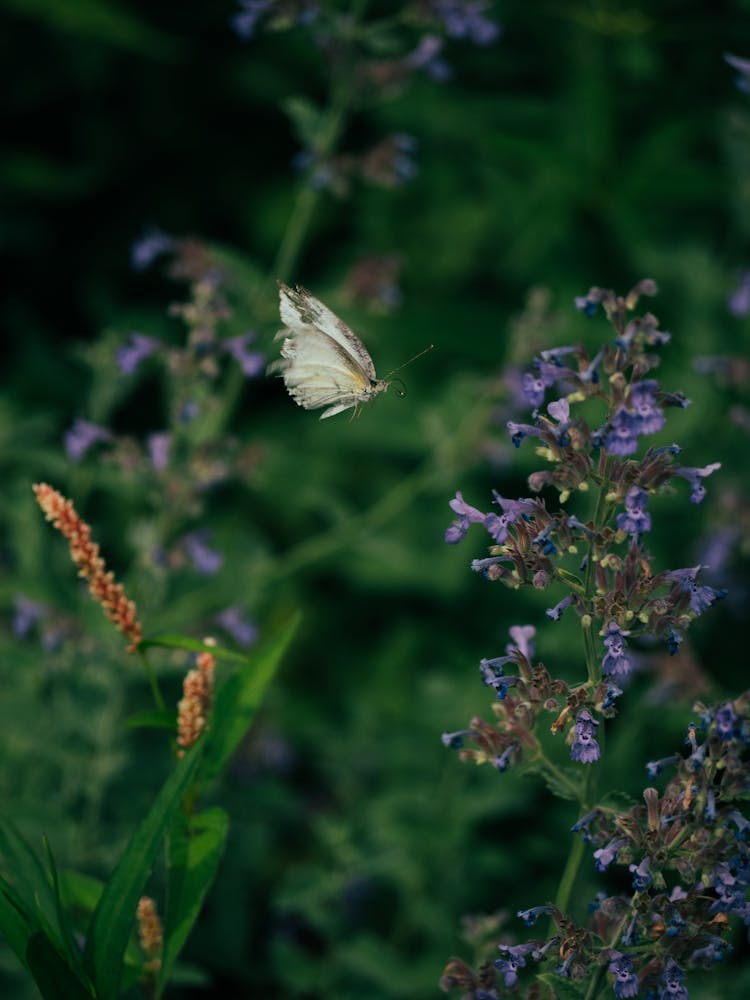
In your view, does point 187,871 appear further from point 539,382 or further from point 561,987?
point 539,382

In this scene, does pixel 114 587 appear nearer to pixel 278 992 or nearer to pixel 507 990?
pixel 507 990

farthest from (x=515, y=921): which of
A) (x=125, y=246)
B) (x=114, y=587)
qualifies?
(x=125, y=246)

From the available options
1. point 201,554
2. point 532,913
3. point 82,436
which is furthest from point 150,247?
point 532,913

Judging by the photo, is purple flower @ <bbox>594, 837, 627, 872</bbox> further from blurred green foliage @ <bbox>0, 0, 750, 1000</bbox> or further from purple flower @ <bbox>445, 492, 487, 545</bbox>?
blurred green foliage @ <bbox>0, 0, 750, 1000</bbox>

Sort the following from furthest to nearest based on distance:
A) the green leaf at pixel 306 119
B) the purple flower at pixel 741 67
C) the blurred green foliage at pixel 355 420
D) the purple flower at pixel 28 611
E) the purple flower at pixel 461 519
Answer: the blurred green foliage at pixel 355 420 < the green leaf at pixel 306 119 < the purple flower at pixel 28 611 < the purple flower at pixel 741 67 < the purple flower at pixel 461 519

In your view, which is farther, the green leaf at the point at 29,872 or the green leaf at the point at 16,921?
the green leaf at the point at 29,872

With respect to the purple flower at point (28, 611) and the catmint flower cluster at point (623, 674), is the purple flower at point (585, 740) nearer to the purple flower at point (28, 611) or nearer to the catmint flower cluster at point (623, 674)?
the catmint flower cluster at point (623, 674)

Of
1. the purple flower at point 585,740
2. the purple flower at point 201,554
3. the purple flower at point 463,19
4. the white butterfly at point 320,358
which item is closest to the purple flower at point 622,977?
the purple flower at point 585,740
